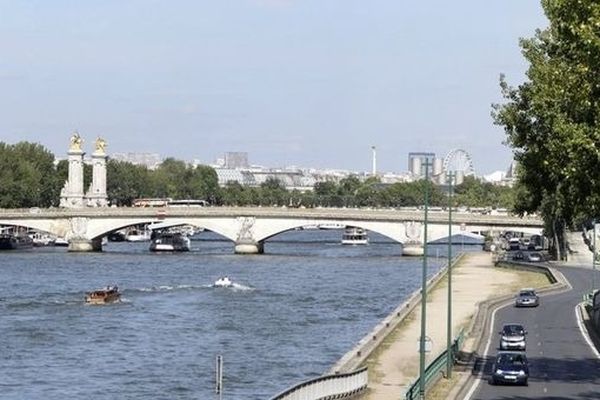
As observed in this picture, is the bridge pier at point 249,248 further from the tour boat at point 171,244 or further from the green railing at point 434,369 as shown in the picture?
the green railing at point 434,369

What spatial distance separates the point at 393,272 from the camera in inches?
5079

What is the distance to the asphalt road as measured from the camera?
4941 centimetres

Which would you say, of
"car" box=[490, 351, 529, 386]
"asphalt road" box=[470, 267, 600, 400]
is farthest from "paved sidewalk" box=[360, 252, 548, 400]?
"car" box=[490, 351, 529, 386]

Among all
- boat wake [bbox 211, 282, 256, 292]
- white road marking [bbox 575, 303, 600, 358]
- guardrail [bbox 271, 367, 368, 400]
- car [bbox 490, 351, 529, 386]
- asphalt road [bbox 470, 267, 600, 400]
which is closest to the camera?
guardrail [bbox 271, 367, 368, 400]

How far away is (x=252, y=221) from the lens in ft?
522

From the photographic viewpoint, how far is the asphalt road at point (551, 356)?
49406 mm

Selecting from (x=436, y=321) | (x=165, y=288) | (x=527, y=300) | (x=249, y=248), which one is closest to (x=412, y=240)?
(x=249, y=248)

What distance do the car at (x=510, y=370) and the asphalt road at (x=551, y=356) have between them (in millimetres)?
242

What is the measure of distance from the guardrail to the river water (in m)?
7.21

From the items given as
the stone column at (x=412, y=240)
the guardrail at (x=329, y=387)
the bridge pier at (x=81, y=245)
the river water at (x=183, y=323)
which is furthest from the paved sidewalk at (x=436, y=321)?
the bridge pier at (x=81, y=245)

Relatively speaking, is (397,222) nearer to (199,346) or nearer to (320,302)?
(320,302)

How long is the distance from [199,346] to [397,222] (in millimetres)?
86432

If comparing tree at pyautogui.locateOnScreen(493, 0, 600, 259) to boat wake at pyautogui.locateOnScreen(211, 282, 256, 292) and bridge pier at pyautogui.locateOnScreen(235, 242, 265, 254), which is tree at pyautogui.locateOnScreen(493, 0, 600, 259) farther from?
bridge pier at pyautogui.locateOnScreen(235, 242, 265, 254)

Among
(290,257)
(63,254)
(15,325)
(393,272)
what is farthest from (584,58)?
(63,254)
